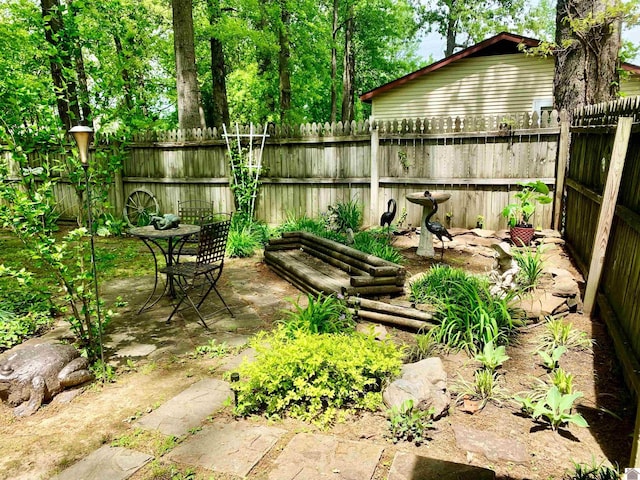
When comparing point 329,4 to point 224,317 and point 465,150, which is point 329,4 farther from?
point 224,317

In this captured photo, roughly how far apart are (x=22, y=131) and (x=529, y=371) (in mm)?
4048

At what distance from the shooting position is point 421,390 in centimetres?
259

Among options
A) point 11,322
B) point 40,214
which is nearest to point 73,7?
point 40,214

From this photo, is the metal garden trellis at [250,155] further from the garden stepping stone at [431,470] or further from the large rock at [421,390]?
the garden stepping stone at [431,470]

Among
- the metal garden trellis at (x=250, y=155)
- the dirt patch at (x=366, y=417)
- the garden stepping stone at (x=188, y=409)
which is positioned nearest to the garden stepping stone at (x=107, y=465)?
the dirt patch at (x=366, y=417)

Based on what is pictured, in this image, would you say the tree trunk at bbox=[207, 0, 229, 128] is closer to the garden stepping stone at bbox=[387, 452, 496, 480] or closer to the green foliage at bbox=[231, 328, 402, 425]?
the green foliage at bbox=[231, 328, 402, 425]

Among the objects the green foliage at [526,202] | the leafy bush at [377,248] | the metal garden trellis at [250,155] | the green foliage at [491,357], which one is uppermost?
the metal garden trellis at [250,155]

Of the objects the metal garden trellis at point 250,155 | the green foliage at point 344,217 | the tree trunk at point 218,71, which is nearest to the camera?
the green foliage at point 344,217

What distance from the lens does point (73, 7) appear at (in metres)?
3.21

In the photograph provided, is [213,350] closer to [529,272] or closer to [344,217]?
[529,272]

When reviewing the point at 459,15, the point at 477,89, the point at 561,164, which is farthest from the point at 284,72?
the point at 561,164

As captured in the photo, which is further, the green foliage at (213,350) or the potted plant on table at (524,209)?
the potted plant on table at (524,209)

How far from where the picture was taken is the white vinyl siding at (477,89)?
38.4 feet

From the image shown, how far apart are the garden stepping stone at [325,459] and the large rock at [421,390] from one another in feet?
1.23
